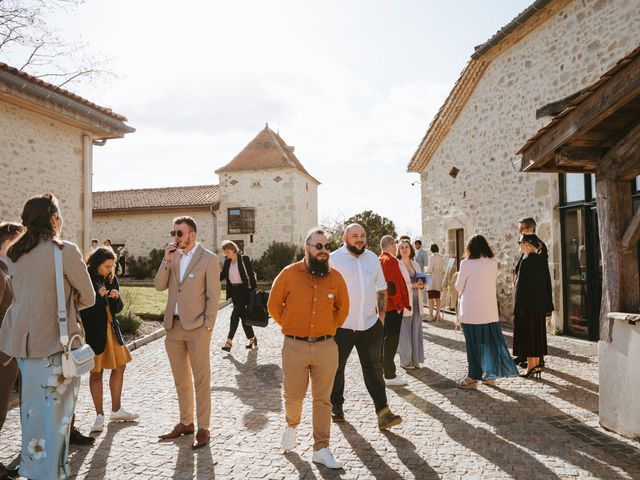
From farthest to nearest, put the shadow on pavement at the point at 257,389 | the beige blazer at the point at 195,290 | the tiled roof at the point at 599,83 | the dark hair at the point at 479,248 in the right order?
the dark hair at the point at 479,248 → the shadow on pavement at the point at 257,389 → the beige blazer at the point at 195,290 → the tiled roof at the point at 599,83

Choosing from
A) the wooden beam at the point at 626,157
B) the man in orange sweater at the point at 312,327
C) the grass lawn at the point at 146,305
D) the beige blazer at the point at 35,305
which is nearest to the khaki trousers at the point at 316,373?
the man in orange sweater at the point at 312,327

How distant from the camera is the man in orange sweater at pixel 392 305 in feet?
20.2

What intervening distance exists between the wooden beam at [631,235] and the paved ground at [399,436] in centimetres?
165

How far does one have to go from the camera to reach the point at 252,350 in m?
8.71

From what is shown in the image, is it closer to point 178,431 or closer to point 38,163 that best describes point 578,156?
point 178,431

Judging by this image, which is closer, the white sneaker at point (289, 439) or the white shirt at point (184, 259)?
the white sneaker at point (289, 439)

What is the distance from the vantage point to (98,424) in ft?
15.1

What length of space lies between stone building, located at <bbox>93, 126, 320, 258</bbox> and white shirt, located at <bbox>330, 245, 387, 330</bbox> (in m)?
24.3

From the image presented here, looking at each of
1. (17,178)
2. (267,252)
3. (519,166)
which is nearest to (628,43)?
(519,166)

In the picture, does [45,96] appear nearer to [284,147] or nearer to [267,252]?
[267,252]

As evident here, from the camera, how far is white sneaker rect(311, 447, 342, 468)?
376cm

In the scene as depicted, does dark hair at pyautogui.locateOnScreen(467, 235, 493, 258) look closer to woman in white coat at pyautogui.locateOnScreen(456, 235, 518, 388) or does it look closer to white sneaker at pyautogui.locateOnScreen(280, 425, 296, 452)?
woman in white coat at pyautogui.locateOnScreen(456, 235, 518, 388)

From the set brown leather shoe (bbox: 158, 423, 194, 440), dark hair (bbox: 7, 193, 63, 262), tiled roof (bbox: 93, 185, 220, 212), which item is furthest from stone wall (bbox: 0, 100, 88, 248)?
tiled roof (bbox: 93, 185, 220, 212)

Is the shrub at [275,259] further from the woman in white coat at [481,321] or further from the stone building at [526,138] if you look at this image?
the woman in white coat at [481,321]
